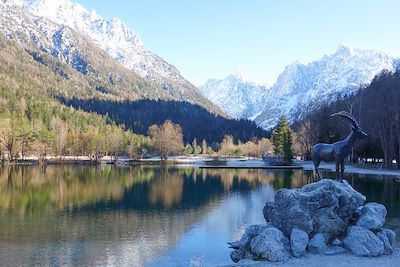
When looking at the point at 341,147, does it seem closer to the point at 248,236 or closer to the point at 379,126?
the point at 248,236

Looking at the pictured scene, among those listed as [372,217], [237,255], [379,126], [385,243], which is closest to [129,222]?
[237,255]

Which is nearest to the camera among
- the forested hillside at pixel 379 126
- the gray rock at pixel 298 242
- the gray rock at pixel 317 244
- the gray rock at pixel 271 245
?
the gray rock at pixel 271 245

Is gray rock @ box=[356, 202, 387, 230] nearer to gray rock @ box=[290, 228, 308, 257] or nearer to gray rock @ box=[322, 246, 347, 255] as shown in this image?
gray rock @ box=[322, 246, 347, 255]

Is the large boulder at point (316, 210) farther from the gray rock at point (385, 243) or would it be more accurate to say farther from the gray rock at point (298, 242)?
the gray rock at point (385, 243)

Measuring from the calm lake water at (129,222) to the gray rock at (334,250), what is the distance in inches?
148

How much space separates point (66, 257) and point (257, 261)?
763 centimetres

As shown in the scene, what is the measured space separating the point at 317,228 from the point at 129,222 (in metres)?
11.6

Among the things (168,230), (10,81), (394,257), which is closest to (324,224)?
(394,257)

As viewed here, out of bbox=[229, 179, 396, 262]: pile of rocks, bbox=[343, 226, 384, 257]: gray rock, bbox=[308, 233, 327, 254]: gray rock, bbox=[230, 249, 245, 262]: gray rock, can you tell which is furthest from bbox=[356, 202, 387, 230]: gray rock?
bbox=[230, 249, 245, 262]: gray rock

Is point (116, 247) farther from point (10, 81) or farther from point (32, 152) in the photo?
point (10, 81)

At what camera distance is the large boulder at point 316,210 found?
1795cm


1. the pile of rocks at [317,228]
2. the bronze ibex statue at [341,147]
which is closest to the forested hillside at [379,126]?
the bronze ibex statue at [341,147]

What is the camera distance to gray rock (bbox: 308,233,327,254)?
1682 cm

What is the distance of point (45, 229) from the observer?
23.3 m
